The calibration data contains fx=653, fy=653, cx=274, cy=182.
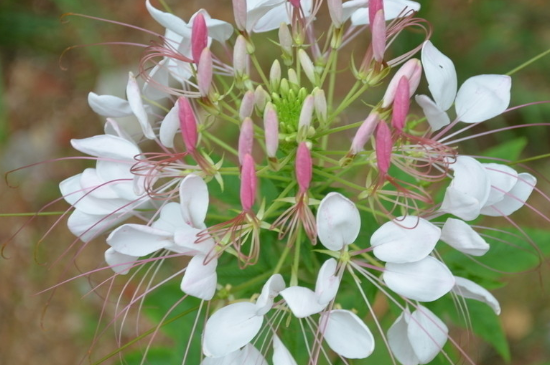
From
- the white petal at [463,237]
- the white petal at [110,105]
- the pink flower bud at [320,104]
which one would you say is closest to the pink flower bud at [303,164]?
the pink flower bud at [320,104]

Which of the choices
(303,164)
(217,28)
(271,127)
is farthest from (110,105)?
(303,164)

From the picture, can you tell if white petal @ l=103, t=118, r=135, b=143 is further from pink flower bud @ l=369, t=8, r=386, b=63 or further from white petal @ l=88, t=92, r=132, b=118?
pink flower bud @ l=369, t=8, r=386, b=63

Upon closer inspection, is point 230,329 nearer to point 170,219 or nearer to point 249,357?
point 249,357

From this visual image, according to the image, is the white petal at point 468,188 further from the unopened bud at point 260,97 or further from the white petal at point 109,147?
the white petal at point 109,147

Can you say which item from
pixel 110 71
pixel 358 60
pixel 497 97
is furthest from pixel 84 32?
pixel 497 97

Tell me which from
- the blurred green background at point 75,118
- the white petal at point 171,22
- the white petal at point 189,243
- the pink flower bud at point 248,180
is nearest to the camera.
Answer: the pink flower bud at point 248,180

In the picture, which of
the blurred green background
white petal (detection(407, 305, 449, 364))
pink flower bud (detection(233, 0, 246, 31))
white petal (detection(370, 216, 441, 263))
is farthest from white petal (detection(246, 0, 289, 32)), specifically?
the blurred green background
